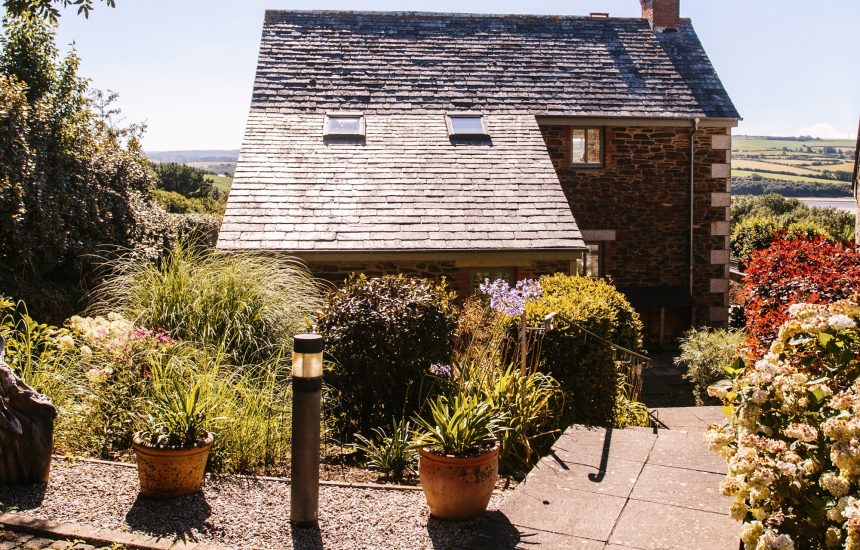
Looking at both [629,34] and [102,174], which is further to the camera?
A: [629,34]

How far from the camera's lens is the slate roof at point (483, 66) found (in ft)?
51.7

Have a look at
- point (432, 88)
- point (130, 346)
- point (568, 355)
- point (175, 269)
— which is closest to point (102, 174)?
point (175, 269)

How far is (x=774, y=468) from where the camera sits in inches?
137

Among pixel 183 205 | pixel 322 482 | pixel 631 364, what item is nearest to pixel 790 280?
pixel 631 364

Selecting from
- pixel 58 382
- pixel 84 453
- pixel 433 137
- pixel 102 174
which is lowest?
pixel 84 453

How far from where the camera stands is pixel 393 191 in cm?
1288

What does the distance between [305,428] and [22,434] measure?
73.4 inches

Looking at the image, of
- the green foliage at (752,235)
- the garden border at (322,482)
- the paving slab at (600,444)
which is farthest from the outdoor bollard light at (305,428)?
the green foliage at (752,235)

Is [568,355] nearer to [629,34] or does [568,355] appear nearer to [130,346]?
[130,346]

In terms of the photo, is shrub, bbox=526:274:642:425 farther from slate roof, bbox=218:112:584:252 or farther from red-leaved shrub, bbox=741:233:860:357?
slate roof, bbox=218:112:584:252

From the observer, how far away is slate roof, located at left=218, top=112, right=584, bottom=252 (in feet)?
38.8

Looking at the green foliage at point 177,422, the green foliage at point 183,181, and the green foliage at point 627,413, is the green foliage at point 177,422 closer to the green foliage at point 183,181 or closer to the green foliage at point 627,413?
the green foliage at point 627,413

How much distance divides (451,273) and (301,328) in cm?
483

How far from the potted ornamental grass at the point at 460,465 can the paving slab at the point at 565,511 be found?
0.86ft
